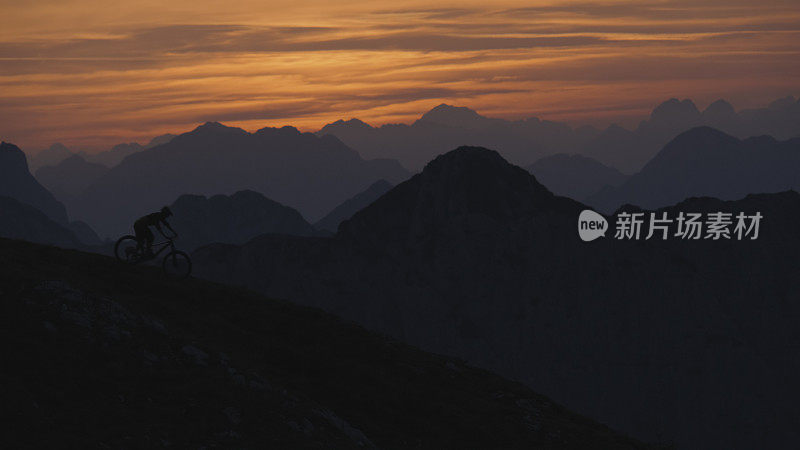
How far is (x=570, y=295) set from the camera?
13150 centimetres

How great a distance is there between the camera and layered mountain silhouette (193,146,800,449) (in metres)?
120

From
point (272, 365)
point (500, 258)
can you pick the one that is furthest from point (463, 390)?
point (500, 258)

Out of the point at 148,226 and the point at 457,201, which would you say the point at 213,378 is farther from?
the point at 457,201

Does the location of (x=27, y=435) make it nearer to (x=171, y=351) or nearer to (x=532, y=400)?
(x=171, y=351)

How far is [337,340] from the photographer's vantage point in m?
28.8
